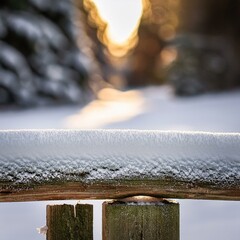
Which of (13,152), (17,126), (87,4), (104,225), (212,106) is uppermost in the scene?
(87,4)

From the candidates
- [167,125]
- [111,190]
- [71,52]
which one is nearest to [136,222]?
[111,190]

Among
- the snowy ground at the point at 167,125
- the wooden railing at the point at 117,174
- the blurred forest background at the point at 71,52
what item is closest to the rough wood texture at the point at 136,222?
the wooden railing at the point at 117,174

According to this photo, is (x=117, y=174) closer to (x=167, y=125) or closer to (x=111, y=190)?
(x=111, y=190)

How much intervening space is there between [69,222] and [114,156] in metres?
0.19

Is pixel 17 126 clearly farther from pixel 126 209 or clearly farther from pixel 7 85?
pixel 126 209

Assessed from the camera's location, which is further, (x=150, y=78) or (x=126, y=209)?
(x=150, y=78)

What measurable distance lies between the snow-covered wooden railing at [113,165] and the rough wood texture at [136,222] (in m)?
0.03

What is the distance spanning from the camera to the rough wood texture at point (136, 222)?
47.3 inches

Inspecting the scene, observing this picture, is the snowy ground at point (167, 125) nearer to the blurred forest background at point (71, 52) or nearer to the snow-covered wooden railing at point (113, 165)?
the blurred forest background at point (71, 52)

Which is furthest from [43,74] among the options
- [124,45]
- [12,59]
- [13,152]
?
[124,45]

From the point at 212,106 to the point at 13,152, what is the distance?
812 cm

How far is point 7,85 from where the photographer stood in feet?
30.9

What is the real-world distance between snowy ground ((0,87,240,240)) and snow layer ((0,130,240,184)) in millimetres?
1925

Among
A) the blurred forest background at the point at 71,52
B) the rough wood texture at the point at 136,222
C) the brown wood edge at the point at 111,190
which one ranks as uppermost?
the blurred forest background at the point at 71,52
